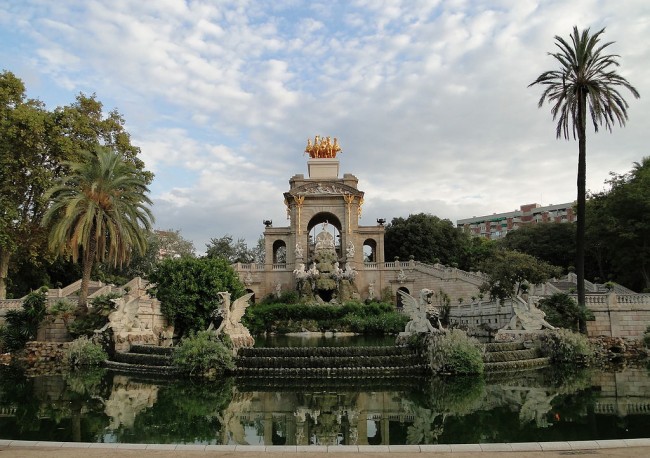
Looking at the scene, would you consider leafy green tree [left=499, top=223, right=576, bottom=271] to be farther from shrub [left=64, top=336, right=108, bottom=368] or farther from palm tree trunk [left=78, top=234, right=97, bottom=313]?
shrub [left=64, top=336, right=108, bottom=368]

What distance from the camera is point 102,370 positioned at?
1923 cm

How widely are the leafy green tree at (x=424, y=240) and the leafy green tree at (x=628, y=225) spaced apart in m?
23.3

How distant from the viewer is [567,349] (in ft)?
64.3

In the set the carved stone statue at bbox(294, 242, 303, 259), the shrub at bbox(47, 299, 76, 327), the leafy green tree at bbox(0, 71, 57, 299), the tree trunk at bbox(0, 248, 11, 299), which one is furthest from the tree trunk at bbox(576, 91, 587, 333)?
the tree trunk at bbox(0, 248, 11, 299)

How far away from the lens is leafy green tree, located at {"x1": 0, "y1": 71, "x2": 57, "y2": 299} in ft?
89.2

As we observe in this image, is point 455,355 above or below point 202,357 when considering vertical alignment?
below

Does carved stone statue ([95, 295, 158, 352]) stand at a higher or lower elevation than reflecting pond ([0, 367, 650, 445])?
higher

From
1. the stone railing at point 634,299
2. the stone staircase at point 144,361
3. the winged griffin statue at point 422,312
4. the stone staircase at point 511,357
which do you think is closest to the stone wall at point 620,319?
the stone railing at point 634,299

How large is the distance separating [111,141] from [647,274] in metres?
35.4

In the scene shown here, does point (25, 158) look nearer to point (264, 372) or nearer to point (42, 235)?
point (42, 235)

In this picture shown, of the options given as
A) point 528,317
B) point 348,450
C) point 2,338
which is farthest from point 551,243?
point 348,450

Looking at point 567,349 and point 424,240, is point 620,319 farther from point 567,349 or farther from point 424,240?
point 424,240

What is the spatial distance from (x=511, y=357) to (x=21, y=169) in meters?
26.4

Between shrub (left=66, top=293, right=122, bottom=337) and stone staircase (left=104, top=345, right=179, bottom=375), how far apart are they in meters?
2.51
